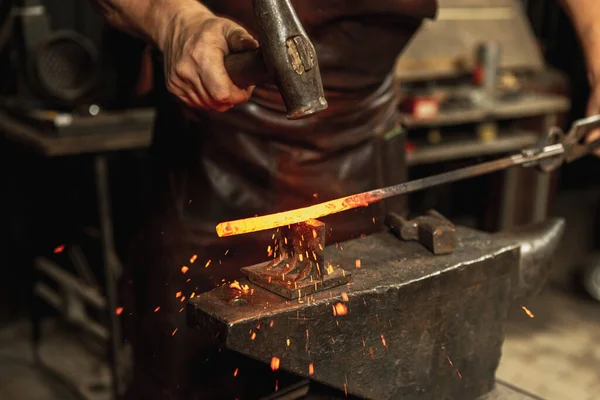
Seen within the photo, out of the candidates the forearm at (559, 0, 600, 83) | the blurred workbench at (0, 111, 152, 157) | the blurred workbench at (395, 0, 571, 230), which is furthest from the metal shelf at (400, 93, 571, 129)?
the forearm at (559, 0, 600, 83)

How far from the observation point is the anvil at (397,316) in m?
1.08

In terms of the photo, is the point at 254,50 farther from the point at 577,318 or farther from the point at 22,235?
the point at 577,318

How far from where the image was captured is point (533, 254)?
4.66 ft

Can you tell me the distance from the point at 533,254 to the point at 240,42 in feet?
2.30

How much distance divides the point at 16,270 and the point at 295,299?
285 centimetres

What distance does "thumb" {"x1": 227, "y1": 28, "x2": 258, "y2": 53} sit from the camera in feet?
3.87

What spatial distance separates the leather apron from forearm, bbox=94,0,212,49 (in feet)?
0.78

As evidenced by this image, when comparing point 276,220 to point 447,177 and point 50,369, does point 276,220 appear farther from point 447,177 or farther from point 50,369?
point 50,369

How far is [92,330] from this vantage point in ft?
9.57

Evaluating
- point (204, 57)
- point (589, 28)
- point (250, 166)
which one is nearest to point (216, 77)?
point (204, 57)

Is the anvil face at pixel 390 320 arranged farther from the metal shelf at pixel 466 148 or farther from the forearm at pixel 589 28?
the metal shelf at pixel 466 148

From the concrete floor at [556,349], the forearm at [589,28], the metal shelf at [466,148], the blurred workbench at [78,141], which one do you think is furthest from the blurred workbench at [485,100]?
the forearm at [589,28]

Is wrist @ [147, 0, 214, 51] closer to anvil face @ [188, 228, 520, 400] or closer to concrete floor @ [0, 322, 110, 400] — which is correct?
anvil face @ [188, 228, 520, 400]

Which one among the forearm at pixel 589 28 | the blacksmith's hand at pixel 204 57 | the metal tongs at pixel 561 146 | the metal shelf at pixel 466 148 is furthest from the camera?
the metal shelf at pixel 466 148
